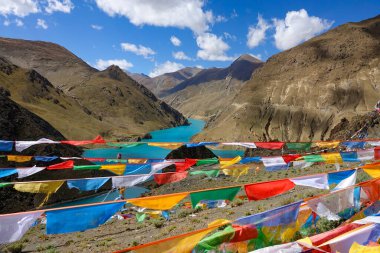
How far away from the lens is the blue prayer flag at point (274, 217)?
273 inches

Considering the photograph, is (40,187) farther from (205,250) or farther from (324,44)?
(324,44)

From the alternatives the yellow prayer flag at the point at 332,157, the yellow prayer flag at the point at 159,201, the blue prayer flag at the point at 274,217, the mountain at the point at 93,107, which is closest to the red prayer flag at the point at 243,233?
the blue prayer flag at the point at 274,217

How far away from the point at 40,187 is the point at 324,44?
121002 millimetres

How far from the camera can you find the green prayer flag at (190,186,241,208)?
27.2 ft

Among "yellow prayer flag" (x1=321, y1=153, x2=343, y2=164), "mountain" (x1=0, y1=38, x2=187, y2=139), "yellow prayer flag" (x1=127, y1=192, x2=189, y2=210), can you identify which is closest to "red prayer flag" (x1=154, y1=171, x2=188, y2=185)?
"yellow prayer flag" (x1=127, y1=192, x2=189, y2=210)

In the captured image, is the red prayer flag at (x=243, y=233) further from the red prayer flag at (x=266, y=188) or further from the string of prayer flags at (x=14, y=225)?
the string of prayer flags at (x=14, y=225)

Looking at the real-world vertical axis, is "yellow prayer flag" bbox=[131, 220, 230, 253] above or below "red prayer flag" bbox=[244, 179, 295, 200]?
below

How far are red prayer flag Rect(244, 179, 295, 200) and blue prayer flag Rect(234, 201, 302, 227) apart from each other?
104cm

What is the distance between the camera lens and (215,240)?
644 cm

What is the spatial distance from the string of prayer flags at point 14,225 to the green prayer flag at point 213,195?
3426 mm

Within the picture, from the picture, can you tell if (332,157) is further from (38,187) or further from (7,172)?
(7,172)

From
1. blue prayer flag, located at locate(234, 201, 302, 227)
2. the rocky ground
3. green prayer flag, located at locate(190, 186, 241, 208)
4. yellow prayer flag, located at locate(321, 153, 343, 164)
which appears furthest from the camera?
the rocky ground

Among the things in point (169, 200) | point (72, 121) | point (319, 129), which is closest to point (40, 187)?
point (169, 200)

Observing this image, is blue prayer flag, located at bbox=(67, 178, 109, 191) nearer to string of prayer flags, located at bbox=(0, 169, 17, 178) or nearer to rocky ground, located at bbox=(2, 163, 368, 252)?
string of prayer flags, located at bbox=(0, 169, 17, 178)
